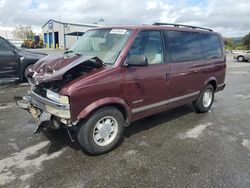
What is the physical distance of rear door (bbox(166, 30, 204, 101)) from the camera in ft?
15.4

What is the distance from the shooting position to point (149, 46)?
4289mm

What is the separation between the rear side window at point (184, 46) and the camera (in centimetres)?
468

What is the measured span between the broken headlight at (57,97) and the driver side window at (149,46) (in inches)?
49.2

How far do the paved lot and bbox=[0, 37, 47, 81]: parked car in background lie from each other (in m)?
3.56

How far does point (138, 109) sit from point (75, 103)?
123 cm

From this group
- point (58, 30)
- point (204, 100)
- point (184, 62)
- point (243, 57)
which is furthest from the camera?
point (58, 30)

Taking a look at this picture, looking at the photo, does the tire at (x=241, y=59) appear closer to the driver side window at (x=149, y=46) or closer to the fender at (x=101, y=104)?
the driver side window at (x=149, y=46)

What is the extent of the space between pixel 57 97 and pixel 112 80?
80 centimetres

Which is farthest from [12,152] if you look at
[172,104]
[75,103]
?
[172,104]

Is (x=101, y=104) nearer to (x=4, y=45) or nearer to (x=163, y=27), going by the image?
(x=163, y=27)

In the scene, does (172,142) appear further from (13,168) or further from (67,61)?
(13,168)

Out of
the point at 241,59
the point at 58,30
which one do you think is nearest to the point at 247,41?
the point at 241,59

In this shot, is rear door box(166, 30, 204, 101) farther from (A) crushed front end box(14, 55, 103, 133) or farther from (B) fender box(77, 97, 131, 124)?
(A) crushed front end box(14, 55, 103, 133)

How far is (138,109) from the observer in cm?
420
